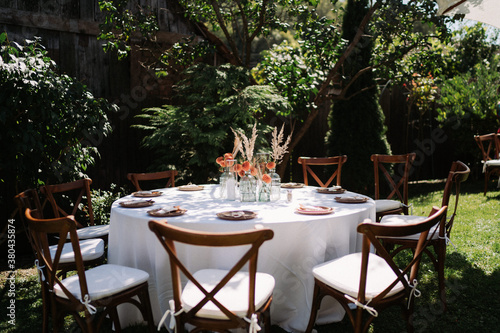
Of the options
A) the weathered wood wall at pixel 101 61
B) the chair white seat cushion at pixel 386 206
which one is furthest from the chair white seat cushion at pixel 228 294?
the weathered wood wall at pixel 101 61

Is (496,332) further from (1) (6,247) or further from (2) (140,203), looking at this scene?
(1) (6,247)

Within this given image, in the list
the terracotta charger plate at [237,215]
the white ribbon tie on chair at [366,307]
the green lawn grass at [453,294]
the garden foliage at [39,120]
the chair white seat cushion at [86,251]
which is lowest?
the green lawn grass at [453,294]

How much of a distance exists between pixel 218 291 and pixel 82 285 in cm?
72

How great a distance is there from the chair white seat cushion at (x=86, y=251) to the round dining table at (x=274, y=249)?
15cm

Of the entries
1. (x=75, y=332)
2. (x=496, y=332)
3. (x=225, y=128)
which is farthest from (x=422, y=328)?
(x=225, y=128)

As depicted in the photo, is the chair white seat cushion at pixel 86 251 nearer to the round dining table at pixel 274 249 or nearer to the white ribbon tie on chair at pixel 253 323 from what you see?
the round dining table at pixel 274 249

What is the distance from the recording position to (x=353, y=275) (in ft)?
7.11

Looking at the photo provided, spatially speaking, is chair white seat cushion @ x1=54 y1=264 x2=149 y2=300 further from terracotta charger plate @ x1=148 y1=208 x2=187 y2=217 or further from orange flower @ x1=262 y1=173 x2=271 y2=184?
orange flower @ x1=262 y1=173 x2=271 y2=184

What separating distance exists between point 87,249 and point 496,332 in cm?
277

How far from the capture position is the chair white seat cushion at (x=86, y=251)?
264 centimetres

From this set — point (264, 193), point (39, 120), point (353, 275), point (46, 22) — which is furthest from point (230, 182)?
point (46, 22)

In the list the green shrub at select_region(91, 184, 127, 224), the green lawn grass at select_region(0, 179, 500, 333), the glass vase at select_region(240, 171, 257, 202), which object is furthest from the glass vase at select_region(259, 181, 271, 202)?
the green shrub at select_region(91, 184, 127, 224)

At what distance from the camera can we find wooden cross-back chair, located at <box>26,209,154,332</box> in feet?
6.48

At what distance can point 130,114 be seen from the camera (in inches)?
219
